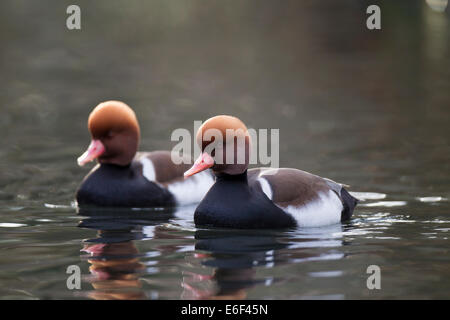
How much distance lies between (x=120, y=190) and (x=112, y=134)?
0.58 meters

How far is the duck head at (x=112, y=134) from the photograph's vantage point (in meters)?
9.06

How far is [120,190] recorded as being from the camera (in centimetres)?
905

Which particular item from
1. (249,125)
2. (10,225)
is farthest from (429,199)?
(249,125)

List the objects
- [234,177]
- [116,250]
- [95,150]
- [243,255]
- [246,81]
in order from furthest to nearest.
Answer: [246,81] → [95,150] → [234,177] → [116,250] → [243,255]

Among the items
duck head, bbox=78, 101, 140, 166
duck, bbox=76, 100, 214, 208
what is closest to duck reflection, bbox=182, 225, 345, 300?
duck, bbox=76, 100, 214, 208

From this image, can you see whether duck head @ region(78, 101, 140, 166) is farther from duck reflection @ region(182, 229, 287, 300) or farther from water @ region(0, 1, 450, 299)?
duck reflection @ region(182, 229, 287, 300)

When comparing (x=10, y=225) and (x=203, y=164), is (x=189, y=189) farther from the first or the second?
(x=10, y=225)

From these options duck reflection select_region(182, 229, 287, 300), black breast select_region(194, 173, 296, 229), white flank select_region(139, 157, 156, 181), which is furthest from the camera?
white flank select_region(139, 157, 156, 181)

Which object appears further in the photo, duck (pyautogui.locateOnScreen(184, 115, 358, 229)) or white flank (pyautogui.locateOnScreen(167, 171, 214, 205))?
white flank (pyautogui.locateOnScreen(167, 171, 214, 205))

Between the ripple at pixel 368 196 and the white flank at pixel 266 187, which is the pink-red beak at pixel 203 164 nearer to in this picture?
the white flank at pixel 266 187

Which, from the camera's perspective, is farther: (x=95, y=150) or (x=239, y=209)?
(x=95, y=150)

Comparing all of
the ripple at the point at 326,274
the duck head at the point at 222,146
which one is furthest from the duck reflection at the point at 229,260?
the duck head at the point at 222,146

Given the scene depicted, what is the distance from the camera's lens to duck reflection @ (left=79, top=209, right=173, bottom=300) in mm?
5992

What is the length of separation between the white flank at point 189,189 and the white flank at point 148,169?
0.69 ft
